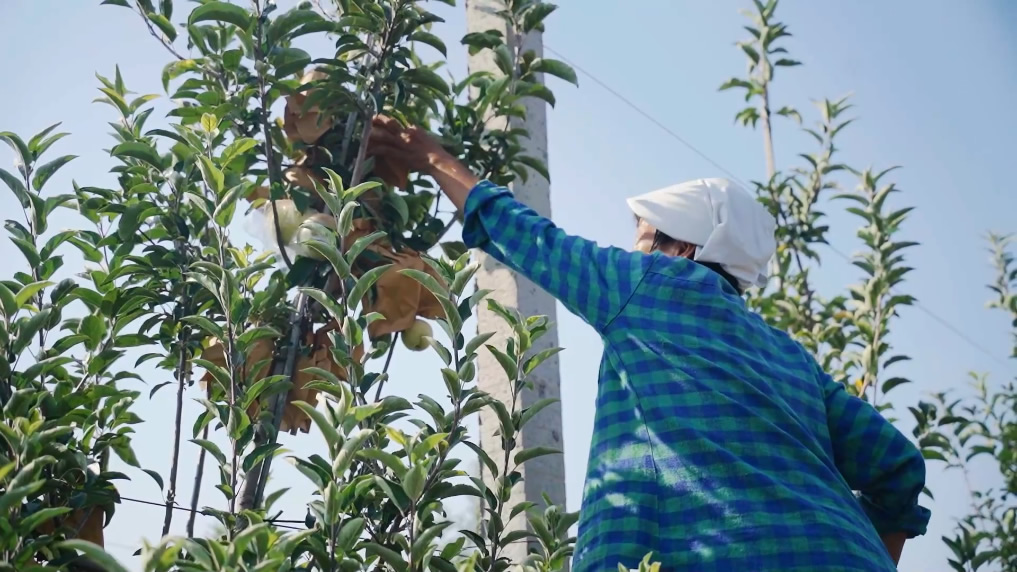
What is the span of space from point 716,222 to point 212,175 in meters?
0.88

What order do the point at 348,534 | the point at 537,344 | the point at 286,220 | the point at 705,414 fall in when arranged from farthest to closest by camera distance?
the point at 537,344 → the point at 286,220 → the point at 705,414 → the point at 348,534

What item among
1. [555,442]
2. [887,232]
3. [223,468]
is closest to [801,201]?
[887,232]

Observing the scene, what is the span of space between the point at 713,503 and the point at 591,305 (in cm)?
37

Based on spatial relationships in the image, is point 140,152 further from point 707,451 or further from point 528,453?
point 707,451

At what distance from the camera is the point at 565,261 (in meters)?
1.84

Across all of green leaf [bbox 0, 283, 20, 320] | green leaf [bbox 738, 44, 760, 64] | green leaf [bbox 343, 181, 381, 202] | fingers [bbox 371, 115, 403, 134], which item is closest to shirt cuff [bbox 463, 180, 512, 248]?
green leaf [bbox 343, 181, 381, 202]

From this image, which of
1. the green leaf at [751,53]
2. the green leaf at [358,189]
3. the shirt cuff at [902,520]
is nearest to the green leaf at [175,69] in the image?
the green leaf at [358,189]

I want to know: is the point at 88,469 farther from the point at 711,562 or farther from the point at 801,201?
the point at 801,201

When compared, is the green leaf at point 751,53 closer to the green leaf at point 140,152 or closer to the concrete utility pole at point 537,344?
the concrete utility pole at point 537,344

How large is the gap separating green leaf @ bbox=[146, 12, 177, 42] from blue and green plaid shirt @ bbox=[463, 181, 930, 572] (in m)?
0.87

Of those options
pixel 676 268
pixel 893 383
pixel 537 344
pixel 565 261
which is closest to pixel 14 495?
pixel 565 261

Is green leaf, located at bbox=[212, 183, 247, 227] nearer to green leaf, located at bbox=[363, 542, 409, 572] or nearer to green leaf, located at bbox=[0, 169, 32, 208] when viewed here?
green leaf, located at bbox=[0, 169, 32, 208]

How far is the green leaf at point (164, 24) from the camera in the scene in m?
2.38

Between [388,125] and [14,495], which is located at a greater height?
[388,125]
